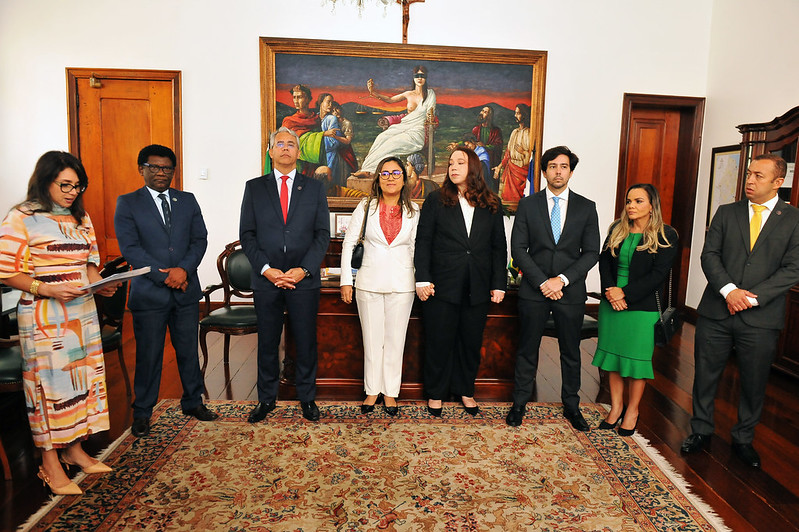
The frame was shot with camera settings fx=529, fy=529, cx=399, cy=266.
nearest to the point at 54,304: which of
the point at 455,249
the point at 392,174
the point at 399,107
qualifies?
the point at 392,174

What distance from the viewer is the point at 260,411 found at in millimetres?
3287

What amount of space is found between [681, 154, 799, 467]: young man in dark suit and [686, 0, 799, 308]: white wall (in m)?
2.64

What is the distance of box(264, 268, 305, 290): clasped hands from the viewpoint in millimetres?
3125

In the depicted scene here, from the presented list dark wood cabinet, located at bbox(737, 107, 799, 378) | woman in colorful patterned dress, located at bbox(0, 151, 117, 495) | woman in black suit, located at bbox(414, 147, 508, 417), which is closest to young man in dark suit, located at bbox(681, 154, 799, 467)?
woman in black suit, located at bbox(414, 147, 508, 417)

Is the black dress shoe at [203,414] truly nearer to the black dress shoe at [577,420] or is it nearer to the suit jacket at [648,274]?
the black dress shoe at [577,420]

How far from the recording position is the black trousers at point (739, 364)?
2.86 m

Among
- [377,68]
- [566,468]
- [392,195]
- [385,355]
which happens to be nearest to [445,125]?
[377,68]

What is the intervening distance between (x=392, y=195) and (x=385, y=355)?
40.1 inches

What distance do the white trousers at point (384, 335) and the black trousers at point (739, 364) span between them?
1722mm

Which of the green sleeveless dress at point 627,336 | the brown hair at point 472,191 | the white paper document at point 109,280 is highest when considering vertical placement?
the brown hair at point 472,191

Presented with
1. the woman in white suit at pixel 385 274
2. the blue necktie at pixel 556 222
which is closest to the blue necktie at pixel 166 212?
the woman in white suit at pixel 385 274

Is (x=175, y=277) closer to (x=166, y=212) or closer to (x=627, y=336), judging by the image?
(x=166, y=212)

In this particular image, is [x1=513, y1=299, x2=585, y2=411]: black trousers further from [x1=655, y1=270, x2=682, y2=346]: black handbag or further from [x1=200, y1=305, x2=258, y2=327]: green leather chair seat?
[x1=200, y1=305, x2=258, y2=327]: green leather chair seat

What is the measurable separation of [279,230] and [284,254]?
0.15 m
